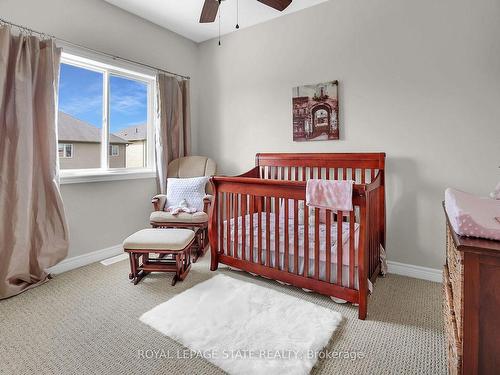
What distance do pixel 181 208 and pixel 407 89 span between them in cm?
236

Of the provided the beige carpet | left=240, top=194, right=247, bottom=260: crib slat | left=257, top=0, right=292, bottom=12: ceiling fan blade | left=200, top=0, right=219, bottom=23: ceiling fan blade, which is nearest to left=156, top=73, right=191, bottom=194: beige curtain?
left=200, top=0, right=219, bottom=23: ceiling fan blade

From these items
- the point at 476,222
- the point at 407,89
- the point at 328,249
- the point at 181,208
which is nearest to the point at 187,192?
the point at 181,208

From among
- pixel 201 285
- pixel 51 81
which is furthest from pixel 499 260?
pixel 51 81

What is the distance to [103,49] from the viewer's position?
275cm

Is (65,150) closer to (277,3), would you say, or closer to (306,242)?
(277,3)

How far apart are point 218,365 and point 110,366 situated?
536 millimetres

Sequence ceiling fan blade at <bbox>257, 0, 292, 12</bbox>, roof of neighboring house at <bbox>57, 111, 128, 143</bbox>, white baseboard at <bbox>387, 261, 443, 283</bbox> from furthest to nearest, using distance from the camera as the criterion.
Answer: roof of neighboring house at <bbox>57, 111, 128, 143</bbox>
white baseboard at <bbox>387, 261, 443, 283</bbox>
ceiling fan blade at <bbox>257, 0, 292, 12</bbox>

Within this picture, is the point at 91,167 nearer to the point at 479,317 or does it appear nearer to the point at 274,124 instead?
the point at 274,124

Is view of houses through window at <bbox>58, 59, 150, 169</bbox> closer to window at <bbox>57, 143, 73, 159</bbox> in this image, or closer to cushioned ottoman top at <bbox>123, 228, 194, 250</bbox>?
window at <bbox>57, 143, 73, 159</bbox>

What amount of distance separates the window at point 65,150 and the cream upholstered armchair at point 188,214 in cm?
91

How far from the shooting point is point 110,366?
1360 mm

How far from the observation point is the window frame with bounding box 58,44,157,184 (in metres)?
2.57

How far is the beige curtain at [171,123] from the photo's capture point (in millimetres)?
3238

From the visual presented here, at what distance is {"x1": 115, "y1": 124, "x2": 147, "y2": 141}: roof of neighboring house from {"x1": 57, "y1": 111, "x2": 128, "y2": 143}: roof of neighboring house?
18 cm
